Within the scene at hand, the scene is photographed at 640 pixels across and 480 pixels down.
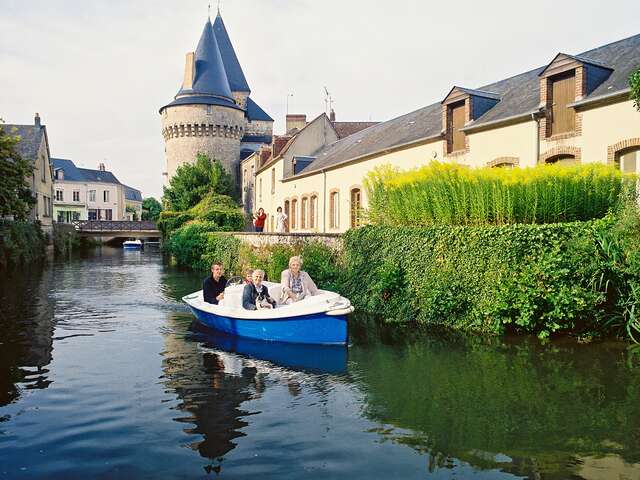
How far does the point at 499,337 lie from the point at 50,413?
731 cm

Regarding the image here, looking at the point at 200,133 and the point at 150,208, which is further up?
the point at 200,133

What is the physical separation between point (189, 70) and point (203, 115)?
458cm

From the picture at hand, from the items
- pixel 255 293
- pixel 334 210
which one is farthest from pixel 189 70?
pixel 255 293

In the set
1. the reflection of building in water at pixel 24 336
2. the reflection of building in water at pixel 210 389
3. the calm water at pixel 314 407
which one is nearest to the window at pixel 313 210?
the reflection of building in water at pixel 24 336

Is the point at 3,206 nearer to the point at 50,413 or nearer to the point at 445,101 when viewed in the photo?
the point at 445,101

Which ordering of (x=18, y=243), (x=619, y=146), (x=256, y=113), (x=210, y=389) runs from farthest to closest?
(x=256, y=113) → (x=18, y=243) → (x=619, y=146) → (x=210, y=389)

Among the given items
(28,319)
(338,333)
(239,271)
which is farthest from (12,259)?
(338,333)

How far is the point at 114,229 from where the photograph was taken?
5719 centimetres

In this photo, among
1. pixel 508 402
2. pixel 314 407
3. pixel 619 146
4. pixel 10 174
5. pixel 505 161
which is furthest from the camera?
pixel 10 174

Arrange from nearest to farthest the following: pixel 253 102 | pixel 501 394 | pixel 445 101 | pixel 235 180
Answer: pixel 501 394 → pixel 445 101 → pixel 235 180 → pixel 253 102

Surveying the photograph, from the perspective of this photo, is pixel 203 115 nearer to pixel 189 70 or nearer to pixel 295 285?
pixel 189 70

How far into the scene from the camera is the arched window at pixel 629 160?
13175 millimetres

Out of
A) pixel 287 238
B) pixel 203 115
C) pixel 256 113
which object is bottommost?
pixel 287 238

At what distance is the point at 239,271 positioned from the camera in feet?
74.7
